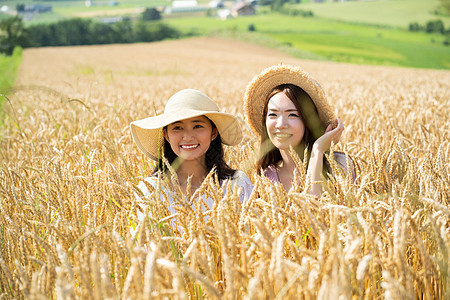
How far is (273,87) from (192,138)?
62 cm

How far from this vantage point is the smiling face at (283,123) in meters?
2.32

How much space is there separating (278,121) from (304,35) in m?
51.7

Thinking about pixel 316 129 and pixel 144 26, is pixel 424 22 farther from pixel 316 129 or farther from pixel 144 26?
pixel 316 129

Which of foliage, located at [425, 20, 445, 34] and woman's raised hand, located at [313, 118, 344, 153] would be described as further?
foliage, located at [425, 20, 445, 34]

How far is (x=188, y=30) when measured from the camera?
64250 mm

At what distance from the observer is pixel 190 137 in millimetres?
2225

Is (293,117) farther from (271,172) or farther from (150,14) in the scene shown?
(150,14)

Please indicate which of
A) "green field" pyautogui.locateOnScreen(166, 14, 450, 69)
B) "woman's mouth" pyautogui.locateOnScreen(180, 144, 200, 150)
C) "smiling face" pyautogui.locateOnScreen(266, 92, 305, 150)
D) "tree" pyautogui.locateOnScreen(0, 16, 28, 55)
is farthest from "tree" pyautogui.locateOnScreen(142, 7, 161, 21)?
"woman's mouth" pyautogui.locateOnScreen(180, 144, 200, 150)

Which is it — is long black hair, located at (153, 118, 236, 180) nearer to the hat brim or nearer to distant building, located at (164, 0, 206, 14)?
the hat brim

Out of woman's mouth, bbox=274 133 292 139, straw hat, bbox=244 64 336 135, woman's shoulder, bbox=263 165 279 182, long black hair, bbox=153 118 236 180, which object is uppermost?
straw hat, bbox=244 64 336 135

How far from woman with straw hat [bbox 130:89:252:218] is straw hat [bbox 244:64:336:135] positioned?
0.90ft

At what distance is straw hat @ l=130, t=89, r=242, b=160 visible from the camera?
2162mm

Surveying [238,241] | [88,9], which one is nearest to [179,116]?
[238,241]

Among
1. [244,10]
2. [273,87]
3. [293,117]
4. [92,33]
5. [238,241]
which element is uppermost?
[244,10]
